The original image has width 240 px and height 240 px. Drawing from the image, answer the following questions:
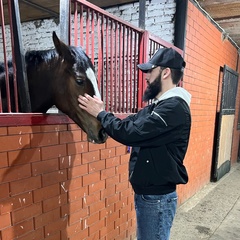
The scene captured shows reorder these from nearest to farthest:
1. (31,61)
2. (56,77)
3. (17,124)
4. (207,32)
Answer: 1. (17,124)
2. (56,77)
3. (31,61)
4. (207,32)

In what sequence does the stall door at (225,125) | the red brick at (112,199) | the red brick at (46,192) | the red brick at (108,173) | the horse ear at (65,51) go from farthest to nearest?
the stall door at (225,125) → the red brick at (112,199) → the red brick at (108,173) → the red brick at (46,192) → the horse ear at (65,51)

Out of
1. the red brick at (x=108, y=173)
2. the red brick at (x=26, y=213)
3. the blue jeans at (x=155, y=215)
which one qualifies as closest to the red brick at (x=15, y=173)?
the red brick at (x=26, y=213)

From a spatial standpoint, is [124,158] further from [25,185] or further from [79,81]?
[79,81]

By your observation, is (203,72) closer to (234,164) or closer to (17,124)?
(17,124)

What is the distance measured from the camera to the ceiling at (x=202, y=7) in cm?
376

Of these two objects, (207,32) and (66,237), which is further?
(207,32)

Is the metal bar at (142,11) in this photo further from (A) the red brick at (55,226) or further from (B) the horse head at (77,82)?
(A) the red brick at (55,226)

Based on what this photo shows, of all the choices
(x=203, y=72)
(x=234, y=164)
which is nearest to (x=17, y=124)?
(x=203, y=72)

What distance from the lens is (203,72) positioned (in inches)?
174

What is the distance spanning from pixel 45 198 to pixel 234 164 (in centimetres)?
712

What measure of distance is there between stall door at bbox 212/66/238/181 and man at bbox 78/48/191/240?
418cm

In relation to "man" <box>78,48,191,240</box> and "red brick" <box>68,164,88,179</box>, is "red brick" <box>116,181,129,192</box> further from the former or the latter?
"man" <box>78,48,191,240</box>

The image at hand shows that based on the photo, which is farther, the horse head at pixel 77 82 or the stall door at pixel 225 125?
the stall door at pixel 225 125

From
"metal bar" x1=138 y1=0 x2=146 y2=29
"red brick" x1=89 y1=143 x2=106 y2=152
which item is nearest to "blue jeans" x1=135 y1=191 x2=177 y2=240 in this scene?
"red brick" x1=89 y1=143 x2=106 y2=152
